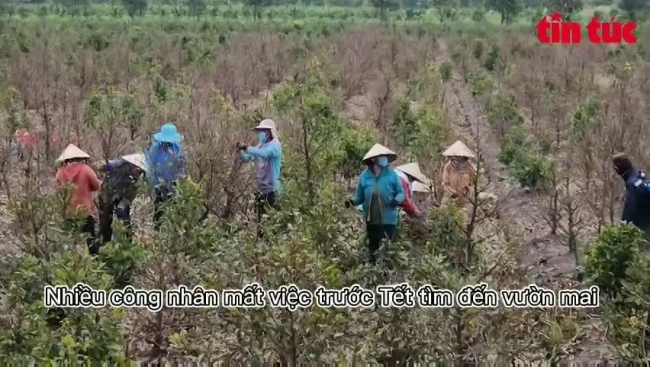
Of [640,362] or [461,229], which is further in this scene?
[461,229]

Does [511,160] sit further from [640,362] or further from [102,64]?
[102,64]

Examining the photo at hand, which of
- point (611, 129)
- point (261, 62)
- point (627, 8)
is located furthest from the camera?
point (627, 8)

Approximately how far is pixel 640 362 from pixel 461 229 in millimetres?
1480

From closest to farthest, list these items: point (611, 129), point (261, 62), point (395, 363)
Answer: point (395, 363) → point (611, 129) → point (261, 62)

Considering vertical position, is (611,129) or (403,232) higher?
(611,129)

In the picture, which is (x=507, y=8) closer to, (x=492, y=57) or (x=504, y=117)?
(x=492, y=57)

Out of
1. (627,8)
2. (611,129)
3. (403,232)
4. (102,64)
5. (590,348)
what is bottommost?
(590,348)

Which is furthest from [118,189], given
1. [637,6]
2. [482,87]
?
[637,6]

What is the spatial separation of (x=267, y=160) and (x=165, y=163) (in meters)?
0.87

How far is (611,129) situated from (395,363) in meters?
4.45

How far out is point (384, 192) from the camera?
5.93 metres

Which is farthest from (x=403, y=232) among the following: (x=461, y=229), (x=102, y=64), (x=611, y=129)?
(x=102, y=64)

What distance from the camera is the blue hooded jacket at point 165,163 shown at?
6.62 m

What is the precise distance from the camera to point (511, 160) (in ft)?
34.2
